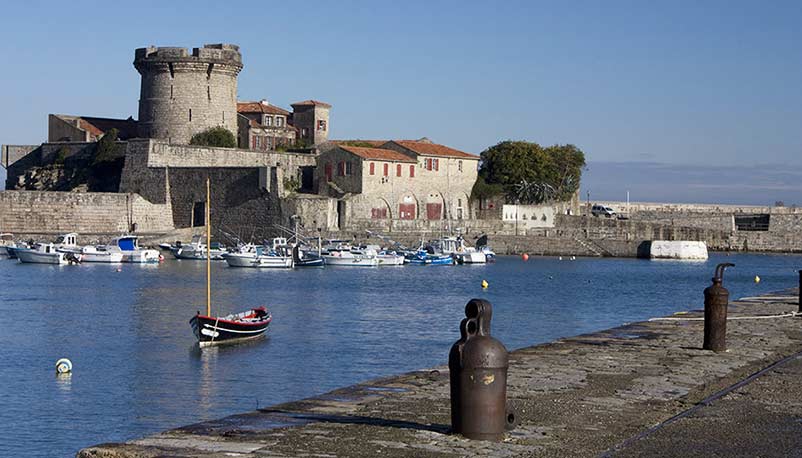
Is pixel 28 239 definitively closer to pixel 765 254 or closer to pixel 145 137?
pixel 145 137

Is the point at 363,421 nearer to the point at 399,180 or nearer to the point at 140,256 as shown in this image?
the point at 140,256

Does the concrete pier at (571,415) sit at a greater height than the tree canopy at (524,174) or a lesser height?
lesser

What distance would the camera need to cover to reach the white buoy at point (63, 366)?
20.2 metres

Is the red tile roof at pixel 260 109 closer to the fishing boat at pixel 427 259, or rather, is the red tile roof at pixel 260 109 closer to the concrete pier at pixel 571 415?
the fishing boat at pixel 427 259

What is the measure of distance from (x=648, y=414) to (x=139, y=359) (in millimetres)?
15061

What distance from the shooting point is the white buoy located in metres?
20.2

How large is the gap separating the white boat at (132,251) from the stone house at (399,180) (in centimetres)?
998

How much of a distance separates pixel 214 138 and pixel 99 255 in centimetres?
1127

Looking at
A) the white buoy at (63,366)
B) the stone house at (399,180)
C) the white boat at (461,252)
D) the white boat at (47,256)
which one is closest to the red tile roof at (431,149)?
the stone house at (399,180)

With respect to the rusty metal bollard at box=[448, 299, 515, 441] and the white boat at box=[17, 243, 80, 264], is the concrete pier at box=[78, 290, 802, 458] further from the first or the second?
the white boat at box=[17, 243, 80, 264]

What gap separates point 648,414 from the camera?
29.1ft

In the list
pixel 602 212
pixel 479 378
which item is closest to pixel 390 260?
pixel 602 212

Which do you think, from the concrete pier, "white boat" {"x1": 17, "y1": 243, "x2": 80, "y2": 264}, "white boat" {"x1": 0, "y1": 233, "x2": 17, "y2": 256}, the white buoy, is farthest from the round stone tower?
the concrete pier

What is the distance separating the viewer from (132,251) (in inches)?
2309
